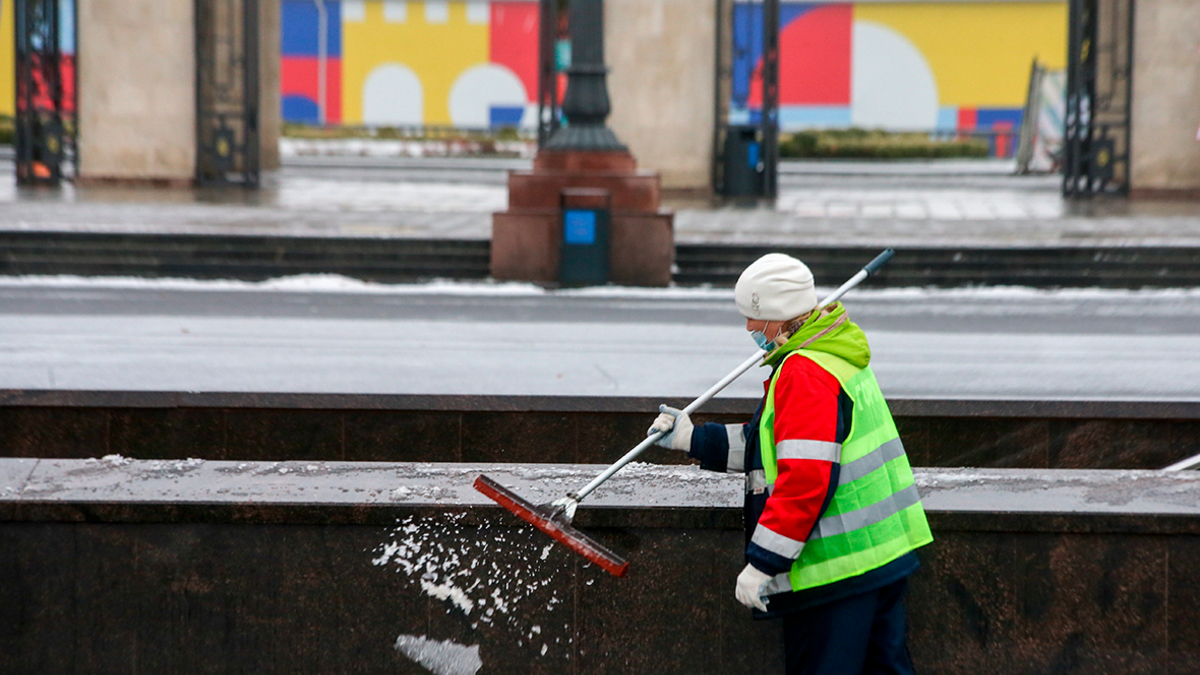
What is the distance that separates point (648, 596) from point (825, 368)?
47.6 inches

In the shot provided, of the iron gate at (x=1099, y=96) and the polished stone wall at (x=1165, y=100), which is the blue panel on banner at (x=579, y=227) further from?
the polished stone wall at (x=1165, y=100)

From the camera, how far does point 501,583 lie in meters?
4.15

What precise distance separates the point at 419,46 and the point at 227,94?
2392 centimetres

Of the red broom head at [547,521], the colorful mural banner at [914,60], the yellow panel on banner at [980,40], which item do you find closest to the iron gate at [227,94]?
the red broom head at [547,521]

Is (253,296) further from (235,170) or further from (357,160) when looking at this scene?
(357,160)

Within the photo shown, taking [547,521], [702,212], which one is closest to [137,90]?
[702,212]

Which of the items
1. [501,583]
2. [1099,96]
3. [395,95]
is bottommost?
[501,583]

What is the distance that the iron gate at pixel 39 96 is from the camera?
22.7m

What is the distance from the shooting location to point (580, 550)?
3572 millimetres

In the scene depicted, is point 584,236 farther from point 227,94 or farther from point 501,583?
point 227,94

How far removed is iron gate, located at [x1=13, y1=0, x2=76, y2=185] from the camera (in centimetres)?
2273

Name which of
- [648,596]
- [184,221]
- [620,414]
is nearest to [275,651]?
[648,596]

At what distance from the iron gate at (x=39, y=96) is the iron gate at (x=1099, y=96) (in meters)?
16.4

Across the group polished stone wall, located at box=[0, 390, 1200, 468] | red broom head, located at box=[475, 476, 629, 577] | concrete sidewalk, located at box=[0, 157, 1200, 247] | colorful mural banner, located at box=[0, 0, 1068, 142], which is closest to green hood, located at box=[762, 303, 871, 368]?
red broom head, located at box=[475, 476, 629, 577]
